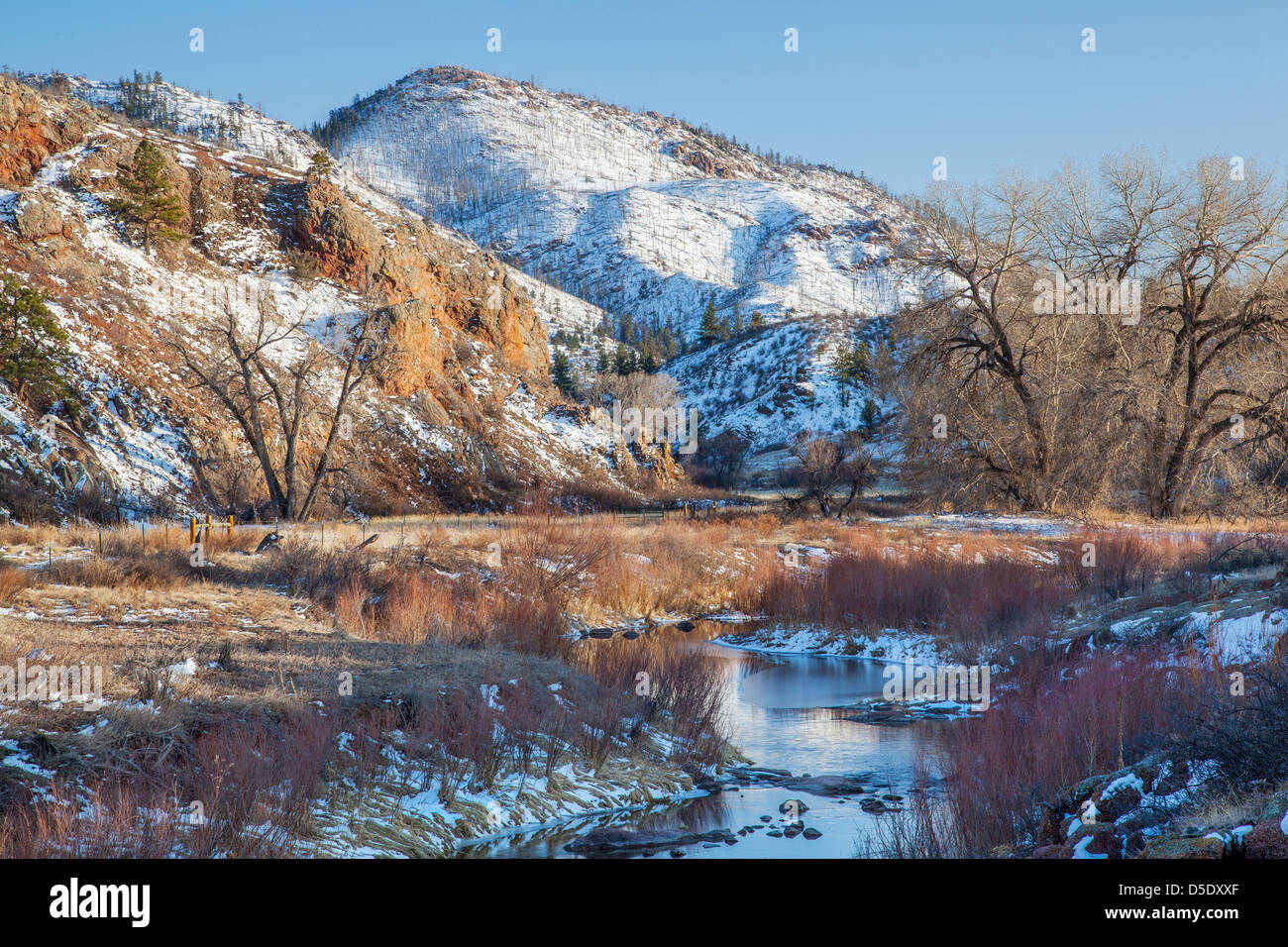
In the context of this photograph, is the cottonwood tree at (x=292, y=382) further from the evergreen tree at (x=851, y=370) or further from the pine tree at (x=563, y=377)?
the evergreen tree at (x=851, y=370)

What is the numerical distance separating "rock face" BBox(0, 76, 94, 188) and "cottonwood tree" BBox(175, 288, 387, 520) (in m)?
14.8

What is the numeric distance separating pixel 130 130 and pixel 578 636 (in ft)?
202

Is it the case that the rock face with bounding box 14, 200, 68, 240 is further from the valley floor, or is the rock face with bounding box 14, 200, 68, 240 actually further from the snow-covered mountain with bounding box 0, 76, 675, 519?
the valley floor

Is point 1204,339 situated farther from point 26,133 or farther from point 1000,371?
point 26,133

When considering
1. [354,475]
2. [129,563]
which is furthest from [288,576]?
[354,475]

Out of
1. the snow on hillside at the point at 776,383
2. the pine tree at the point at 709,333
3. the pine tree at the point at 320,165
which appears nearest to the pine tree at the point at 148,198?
the pine tree at the point at 320,165

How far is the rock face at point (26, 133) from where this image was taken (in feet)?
177

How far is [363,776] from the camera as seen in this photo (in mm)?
10125

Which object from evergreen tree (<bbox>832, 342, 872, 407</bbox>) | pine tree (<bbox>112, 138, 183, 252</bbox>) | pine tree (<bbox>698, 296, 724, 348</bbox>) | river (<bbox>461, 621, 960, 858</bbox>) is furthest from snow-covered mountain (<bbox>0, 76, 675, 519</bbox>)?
pine tree (<bbox>698, 296, 724, 348</bbox>)

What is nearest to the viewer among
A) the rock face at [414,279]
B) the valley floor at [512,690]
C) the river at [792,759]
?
the valley floor at [512,690]

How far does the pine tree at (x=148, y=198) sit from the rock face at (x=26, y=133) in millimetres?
5033

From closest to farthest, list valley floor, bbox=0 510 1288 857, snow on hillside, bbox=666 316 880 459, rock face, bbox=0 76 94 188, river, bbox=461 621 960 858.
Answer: valley floor, bbox=0 510 1288 857 < river, bbox=461 621 960 858 < rock face, bbox=0 76 94 188 < snow on hillside, bbox=666 316 880 459

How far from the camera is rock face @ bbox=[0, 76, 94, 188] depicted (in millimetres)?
53844
